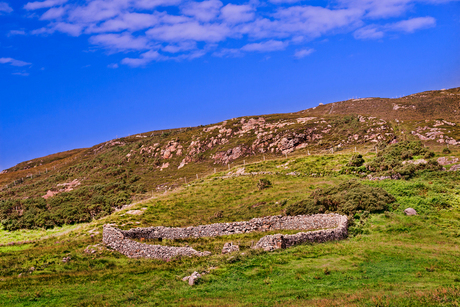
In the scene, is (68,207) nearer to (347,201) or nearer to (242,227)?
(242,227)

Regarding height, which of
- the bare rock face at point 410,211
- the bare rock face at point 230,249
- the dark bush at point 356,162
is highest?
the dark bush at point 356,162

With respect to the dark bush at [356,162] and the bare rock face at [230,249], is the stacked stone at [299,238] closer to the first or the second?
the bare rock face at [230,249]

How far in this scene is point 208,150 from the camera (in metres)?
96.5

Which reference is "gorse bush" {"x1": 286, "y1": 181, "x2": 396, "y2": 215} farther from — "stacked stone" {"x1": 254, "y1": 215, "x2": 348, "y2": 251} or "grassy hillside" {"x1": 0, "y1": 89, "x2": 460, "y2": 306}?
"stacked stone" {"x1": 254, "y1": 215, "x2": 348, "y2": 251}

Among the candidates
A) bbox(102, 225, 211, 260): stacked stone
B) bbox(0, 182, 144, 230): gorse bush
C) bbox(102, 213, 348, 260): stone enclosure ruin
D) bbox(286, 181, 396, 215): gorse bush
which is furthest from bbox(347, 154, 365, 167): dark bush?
bbox(0, 182, 144, 230): gorse bush

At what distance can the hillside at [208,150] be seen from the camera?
65.4 meters

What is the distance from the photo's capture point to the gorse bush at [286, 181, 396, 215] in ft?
96.0

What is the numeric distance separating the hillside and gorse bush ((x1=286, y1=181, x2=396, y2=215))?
20.3 meters

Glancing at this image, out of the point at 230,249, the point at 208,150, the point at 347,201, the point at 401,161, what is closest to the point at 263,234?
the point at 230,249

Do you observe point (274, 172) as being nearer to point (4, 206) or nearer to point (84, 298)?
point (84, 298)

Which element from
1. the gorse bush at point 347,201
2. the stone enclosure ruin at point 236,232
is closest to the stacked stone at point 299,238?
the stone enclosure ruin at point 236,232

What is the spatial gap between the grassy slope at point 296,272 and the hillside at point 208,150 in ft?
89.6

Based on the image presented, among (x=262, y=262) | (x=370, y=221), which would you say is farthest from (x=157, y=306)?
(x=370, y=221)

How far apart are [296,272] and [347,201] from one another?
49.8 ft
